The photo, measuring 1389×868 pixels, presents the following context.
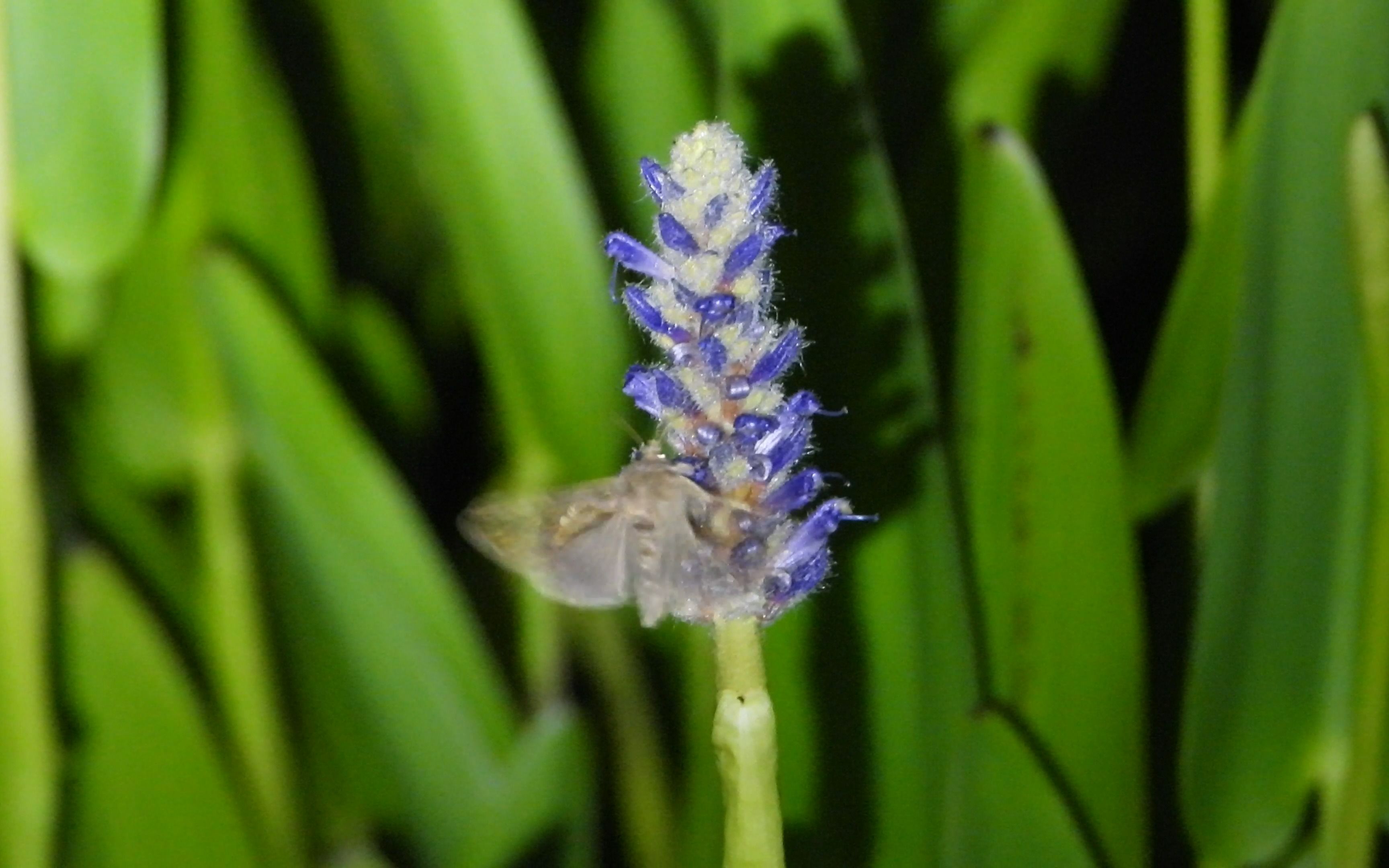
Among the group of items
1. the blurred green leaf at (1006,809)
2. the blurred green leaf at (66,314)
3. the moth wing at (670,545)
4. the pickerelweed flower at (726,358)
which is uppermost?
the blurred green leaf at (66,314)

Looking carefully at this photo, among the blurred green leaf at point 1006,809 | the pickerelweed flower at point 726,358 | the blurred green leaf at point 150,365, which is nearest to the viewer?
the pickerelweed flower at point 726,358

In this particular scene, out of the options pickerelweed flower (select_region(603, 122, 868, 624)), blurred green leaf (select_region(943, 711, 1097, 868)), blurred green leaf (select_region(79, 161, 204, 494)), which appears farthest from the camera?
blurred green leaf (select_region(79, 161, 204, 494))

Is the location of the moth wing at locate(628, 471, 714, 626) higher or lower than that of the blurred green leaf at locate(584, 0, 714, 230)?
lower

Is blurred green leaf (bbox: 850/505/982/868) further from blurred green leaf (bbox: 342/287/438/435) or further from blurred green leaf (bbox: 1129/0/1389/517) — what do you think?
blurred green leaf (bbox: 342/287/438/435)

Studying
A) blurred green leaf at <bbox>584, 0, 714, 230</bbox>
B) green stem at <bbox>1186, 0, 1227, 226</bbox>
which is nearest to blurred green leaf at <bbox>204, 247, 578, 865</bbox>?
blurred green leaf at <bbox>584, 0, 714, 230</bbox>

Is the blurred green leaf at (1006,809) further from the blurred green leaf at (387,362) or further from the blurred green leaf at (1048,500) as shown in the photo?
the blurred green leaf at (387,362)

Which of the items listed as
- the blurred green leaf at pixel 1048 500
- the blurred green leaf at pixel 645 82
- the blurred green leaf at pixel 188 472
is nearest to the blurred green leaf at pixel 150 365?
the blurred green leaf at pixel 188 472

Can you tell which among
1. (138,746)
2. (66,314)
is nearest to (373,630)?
(138,746)
